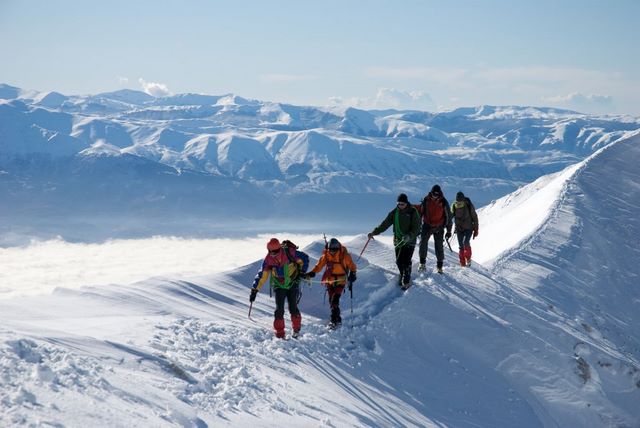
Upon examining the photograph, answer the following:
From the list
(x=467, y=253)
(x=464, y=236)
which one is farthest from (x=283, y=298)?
(x=467, y=253)

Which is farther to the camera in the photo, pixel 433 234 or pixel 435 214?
pixel 433 234

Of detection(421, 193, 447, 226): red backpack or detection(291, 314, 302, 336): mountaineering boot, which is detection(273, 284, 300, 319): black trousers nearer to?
detection(291, 314, 302, 336): mountaineering boot

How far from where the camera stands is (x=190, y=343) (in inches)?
479

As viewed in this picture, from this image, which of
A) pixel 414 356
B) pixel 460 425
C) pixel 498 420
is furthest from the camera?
pixel 414 356

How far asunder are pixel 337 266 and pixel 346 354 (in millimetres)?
2116

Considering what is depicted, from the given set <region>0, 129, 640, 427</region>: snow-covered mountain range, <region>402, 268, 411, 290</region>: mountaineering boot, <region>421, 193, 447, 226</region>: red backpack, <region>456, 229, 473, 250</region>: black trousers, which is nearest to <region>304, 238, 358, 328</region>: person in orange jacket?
<region>0, 129, 640, 427</region>: snow-covered mountain range

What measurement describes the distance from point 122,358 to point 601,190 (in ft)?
141

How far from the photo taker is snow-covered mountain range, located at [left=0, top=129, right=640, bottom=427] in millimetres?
8883

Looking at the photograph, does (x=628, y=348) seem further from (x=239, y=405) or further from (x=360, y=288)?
(x=239, y=405)

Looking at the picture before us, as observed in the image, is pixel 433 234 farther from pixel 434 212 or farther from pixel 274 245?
pixel 274 245

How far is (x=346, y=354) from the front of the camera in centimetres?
1427

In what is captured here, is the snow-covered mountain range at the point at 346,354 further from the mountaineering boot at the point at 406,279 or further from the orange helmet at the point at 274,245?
the orange helmet at the point at 274,245

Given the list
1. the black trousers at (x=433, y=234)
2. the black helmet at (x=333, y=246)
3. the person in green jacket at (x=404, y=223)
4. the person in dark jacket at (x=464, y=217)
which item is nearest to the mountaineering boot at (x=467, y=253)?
the person in dark jacket at (x=464, y=217)

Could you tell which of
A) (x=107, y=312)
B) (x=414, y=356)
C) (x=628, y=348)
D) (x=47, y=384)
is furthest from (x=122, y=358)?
(x=628, y=348)
